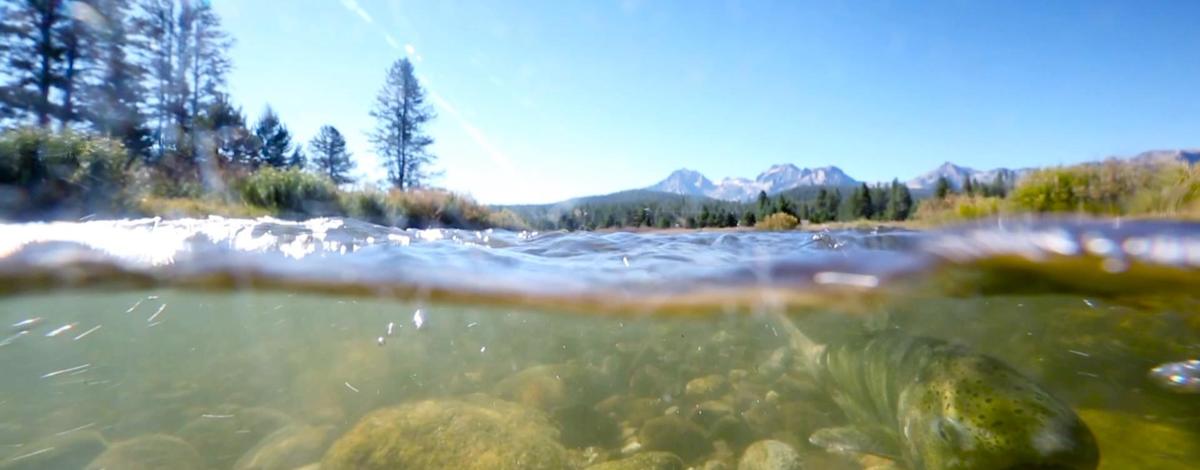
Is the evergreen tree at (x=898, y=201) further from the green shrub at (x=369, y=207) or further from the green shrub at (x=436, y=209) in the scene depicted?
the green shrub at (x=369, y=207)

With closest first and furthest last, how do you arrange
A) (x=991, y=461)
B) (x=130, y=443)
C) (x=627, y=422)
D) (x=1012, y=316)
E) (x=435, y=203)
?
(x=991, y=461) < (x=130, y=443) < (x=627, y=422) < (x=1012, y=316) < (x=435, y=203)

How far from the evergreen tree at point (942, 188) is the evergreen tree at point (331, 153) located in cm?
4949

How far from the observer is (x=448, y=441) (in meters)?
4.45

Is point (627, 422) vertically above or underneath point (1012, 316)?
underneath

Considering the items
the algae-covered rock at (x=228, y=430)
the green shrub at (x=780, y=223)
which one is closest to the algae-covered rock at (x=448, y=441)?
the algae-covered rock at (x=228, y=430)

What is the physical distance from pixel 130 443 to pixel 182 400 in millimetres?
1229

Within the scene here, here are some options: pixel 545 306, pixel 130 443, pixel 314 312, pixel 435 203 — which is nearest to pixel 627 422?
Result: pixel 545 306

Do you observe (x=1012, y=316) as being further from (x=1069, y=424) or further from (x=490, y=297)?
(x=490, y=297)

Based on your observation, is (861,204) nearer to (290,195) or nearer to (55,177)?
(290,195)

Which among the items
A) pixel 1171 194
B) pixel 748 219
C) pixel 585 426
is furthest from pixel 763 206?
pixel 585 426

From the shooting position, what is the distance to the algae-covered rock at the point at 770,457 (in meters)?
4.04

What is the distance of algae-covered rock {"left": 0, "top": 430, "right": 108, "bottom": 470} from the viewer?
4621 millimetres

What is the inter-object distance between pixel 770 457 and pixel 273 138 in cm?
4878

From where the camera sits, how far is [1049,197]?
4.97 m
